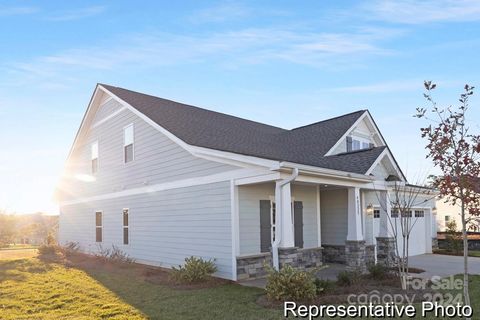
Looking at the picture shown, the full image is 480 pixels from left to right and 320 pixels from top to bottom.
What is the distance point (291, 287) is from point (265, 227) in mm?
3823

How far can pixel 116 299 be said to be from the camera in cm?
862

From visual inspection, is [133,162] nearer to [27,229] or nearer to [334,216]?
[334,216]

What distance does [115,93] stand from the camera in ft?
52.6

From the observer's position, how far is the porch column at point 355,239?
12.0 meters

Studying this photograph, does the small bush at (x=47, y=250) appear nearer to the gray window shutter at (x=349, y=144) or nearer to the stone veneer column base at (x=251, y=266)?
the stone veneer column base at (x=251, y=266)

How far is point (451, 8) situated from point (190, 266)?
362 inches

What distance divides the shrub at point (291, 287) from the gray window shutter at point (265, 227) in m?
3.28

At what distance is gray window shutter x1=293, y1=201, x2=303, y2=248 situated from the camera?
42.9ft

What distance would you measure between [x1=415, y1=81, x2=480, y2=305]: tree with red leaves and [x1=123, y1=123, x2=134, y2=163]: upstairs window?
11882 millimetres

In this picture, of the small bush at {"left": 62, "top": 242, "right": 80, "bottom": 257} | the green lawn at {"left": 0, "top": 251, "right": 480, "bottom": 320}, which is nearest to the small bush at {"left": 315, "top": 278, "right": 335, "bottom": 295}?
the green lawn at {"left": 0, "top": 251, "right": 480, "bottom": 320}

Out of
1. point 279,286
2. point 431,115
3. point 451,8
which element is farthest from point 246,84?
point 431,115

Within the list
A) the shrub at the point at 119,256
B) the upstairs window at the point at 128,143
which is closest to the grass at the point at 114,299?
the shrub at the point at 119,256

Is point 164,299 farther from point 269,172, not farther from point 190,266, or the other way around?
point 269,172

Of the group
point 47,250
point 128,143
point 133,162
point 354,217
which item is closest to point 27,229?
point 47,250
